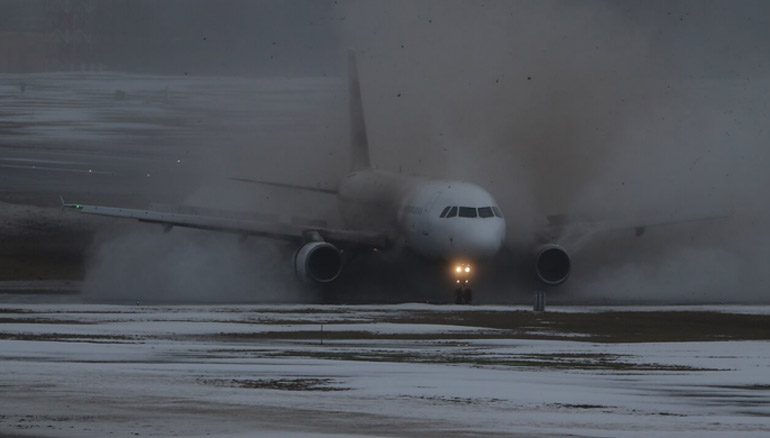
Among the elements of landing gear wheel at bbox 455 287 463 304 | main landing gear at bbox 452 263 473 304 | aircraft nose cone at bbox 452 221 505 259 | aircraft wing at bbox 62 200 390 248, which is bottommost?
landing gear wheel at bbox 455 287 463 304

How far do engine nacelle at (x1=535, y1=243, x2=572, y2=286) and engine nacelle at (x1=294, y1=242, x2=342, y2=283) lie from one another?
6818 mm

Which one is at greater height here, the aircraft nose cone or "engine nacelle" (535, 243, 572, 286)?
"engine nacelle" (535, 243, 572, 286)

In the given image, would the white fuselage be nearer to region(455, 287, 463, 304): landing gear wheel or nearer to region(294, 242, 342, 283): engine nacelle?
region(455, 287, 463, 304): landing gear wheel

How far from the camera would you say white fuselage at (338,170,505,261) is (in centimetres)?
6656

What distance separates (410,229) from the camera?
2744 inches

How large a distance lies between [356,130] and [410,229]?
60.1 feet

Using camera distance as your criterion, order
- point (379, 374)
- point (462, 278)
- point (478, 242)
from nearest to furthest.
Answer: point (379, 374)
point (478, 242)
point (462, 278)

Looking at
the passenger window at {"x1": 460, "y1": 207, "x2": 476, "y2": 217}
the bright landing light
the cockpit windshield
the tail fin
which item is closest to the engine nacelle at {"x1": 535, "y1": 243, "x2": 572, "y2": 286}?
the bright landing light

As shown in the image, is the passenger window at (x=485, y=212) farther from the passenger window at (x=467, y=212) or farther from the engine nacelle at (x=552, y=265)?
the engine nacelle at (x=552, y=265)

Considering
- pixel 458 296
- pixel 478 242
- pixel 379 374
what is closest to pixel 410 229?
pixel 478 242

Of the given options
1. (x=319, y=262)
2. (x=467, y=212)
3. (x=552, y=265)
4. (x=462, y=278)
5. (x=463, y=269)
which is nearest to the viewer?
(x=467, y=212)

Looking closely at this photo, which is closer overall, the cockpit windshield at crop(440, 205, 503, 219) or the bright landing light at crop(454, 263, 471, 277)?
the cockpit windshield at crop(440, 205, 503, 219)

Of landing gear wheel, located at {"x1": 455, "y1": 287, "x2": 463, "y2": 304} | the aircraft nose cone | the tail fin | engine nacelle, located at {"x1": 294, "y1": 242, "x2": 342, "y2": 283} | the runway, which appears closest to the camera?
the runway

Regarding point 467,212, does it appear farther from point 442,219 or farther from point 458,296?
point 458,296
